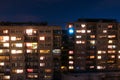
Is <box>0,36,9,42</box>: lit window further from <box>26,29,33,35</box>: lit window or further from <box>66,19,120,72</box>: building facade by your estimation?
<box>66,19,120,72</box>: building facade

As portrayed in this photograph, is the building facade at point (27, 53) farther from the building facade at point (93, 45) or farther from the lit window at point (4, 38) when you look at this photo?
the building facade at point (93, 45)

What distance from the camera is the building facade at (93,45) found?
315 ft

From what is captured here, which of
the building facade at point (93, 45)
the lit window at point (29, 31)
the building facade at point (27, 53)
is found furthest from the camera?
the building facade at point (93, 45)

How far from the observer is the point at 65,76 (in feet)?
249

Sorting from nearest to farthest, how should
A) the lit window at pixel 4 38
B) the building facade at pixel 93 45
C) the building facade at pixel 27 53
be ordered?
the building facade at pixel 27 53 → the lit window at pixel 4 38 → the building facade at pixel 93 45

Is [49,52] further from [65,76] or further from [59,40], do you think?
[65,76]

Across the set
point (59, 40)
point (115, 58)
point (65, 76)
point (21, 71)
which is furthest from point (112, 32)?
point (21, 71)

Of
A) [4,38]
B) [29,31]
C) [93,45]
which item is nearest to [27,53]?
[29,31]

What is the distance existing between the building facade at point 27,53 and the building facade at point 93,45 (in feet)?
50.2

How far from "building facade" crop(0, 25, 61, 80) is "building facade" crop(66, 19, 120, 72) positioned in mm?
15294

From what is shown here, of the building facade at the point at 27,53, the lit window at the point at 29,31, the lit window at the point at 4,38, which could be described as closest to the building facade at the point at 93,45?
the building facade at the point at 27,53

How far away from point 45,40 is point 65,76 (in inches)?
546

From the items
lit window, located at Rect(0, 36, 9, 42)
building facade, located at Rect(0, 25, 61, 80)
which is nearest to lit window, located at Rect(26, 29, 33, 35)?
building facade, located at Rect(0, 25, 61, 80)

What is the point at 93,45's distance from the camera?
318 feet
